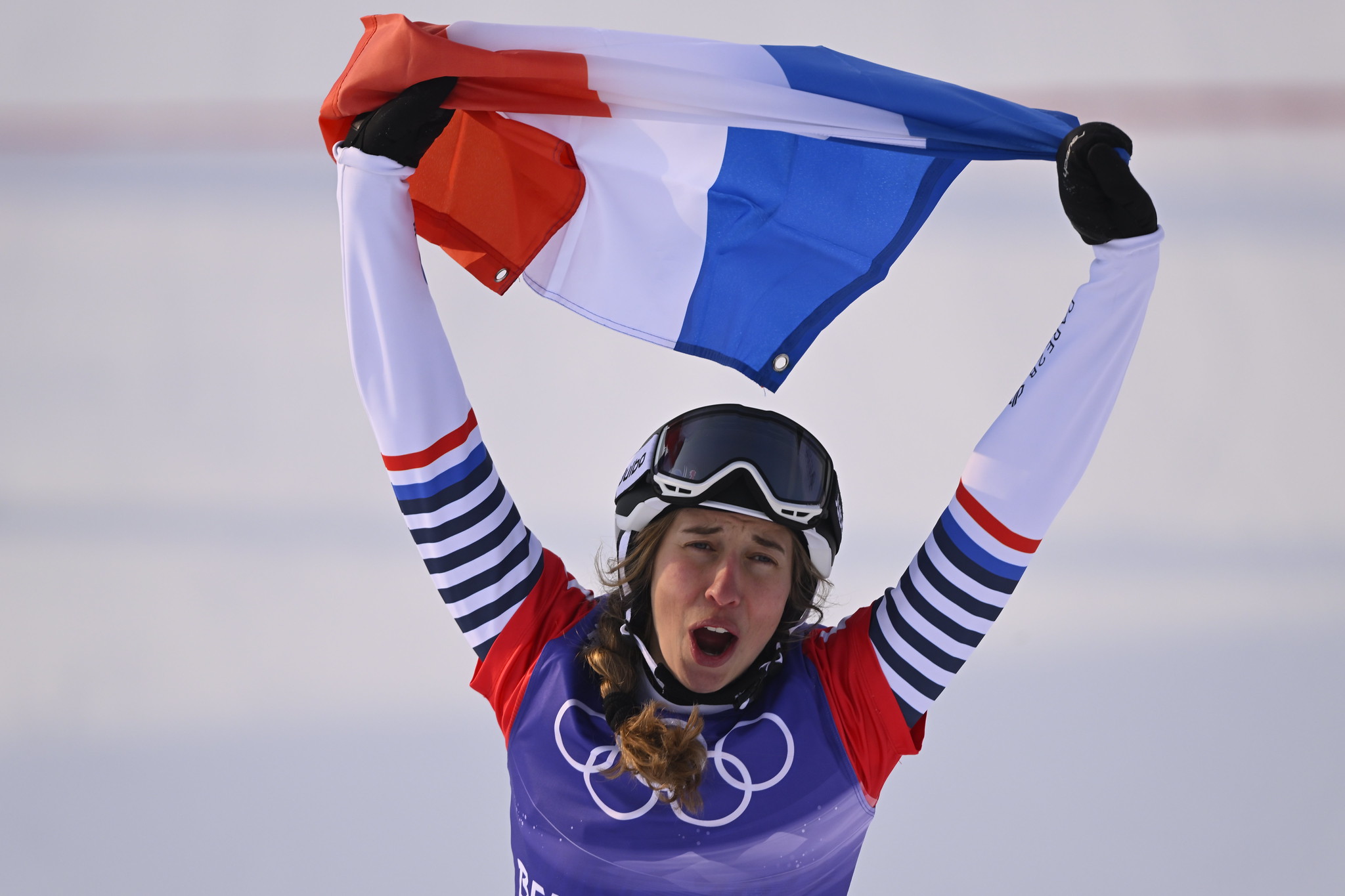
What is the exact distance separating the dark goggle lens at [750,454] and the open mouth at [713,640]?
215 millimetres

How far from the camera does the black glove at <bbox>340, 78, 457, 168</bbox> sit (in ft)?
5.53

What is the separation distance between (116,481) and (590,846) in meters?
2.39

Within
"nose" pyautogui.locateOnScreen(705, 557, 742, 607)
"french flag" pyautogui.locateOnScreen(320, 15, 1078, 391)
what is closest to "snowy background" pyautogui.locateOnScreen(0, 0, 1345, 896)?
"french flag" pyautogui.locateOnScreen(320, 15, 1078, 391)

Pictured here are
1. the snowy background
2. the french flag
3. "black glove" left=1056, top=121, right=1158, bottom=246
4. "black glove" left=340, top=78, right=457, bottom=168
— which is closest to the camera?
"black glove" left=1056, top=121, right=1158, bottom=246

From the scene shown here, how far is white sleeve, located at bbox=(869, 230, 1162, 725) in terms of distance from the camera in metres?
1.59

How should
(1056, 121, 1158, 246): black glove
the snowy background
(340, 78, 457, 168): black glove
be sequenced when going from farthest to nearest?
the snowy background < (340, 78, 457, 168): black glove < (1056, 121, 1158, 246): black glove

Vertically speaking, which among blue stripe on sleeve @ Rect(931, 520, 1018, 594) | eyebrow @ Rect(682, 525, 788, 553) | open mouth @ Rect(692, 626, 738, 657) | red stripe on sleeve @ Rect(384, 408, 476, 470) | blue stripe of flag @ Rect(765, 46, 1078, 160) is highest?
blue stripe of flag @ Rect(765, 46, 1078, 160)

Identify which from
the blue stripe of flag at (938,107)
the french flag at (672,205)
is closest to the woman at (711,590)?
the blue stripe of flag at (938,107)

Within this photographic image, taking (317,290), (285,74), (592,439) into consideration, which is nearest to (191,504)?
(317,290)

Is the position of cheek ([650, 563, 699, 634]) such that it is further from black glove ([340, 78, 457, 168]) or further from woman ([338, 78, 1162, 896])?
black glove ([340, 78, 457, 168])

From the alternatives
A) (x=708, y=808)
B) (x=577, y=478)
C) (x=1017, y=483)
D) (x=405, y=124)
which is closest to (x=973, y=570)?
(x=1017, y=483)

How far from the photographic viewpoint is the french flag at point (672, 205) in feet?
5.91

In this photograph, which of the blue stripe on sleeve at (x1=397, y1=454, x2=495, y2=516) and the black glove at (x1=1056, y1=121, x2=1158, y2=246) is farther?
the blue stripe on sleeve at (x1=397, y1=454, x2=495, y2=516)

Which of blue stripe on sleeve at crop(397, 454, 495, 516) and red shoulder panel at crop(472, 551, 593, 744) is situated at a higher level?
blue stripe on sleeve at crop(397, 454, 495, 516)
